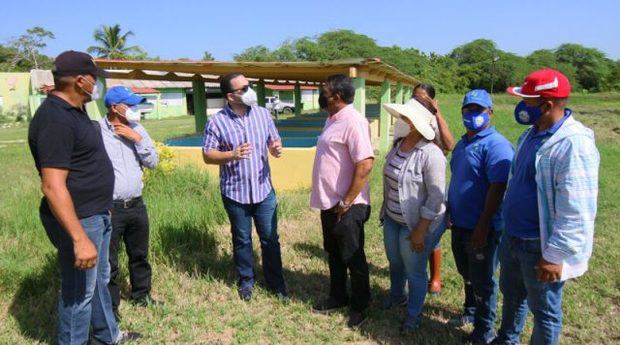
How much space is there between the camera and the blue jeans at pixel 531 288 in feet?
7.19

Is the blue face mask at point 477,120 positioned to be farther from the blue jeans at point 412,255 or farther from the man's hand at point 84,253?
the man's hand at point 84,253

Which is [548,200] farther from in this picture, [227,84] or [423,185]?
[227,84]

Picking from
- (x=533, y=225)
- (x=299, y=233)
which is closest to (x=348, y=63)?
(x=299, y=233)

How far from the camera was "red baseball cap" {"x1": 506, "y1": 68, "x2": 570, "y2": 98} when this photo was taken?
2018 millimetres

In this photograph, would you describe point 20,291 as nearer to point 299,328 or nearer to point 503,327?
point 299,328

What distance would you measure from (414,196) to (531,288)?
84 centimetres

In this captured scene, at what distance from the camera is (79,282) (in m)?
2.39

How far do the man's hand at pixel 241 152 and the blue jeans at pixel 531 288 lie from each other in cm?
183

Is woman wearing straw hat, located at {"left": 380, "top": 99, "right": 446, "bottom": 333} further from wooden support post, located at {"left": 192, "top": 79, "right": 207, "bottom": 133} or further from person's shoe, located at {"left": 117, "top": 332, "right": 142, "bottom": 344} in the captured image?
wooden support post, located at {"left": 192, "top": 79, "right": 207, "bottom": 133}

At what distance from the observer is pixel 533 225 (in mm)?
2207

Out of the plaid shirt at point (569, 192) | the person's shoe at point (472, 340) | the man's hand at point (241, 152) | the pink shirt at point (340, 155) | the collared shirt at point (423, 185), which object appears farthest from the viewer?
the man's hand at point (241, 152)

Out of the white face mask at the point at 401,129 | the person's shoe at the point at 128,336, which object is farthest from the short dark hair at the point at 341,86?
the person's shoe at the point at 128,336

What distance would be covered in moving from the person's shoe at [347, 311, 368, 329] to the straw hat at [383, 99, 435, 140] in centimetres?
140

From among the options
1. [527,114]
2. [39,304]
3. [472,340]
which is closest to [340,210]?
[472,340]
